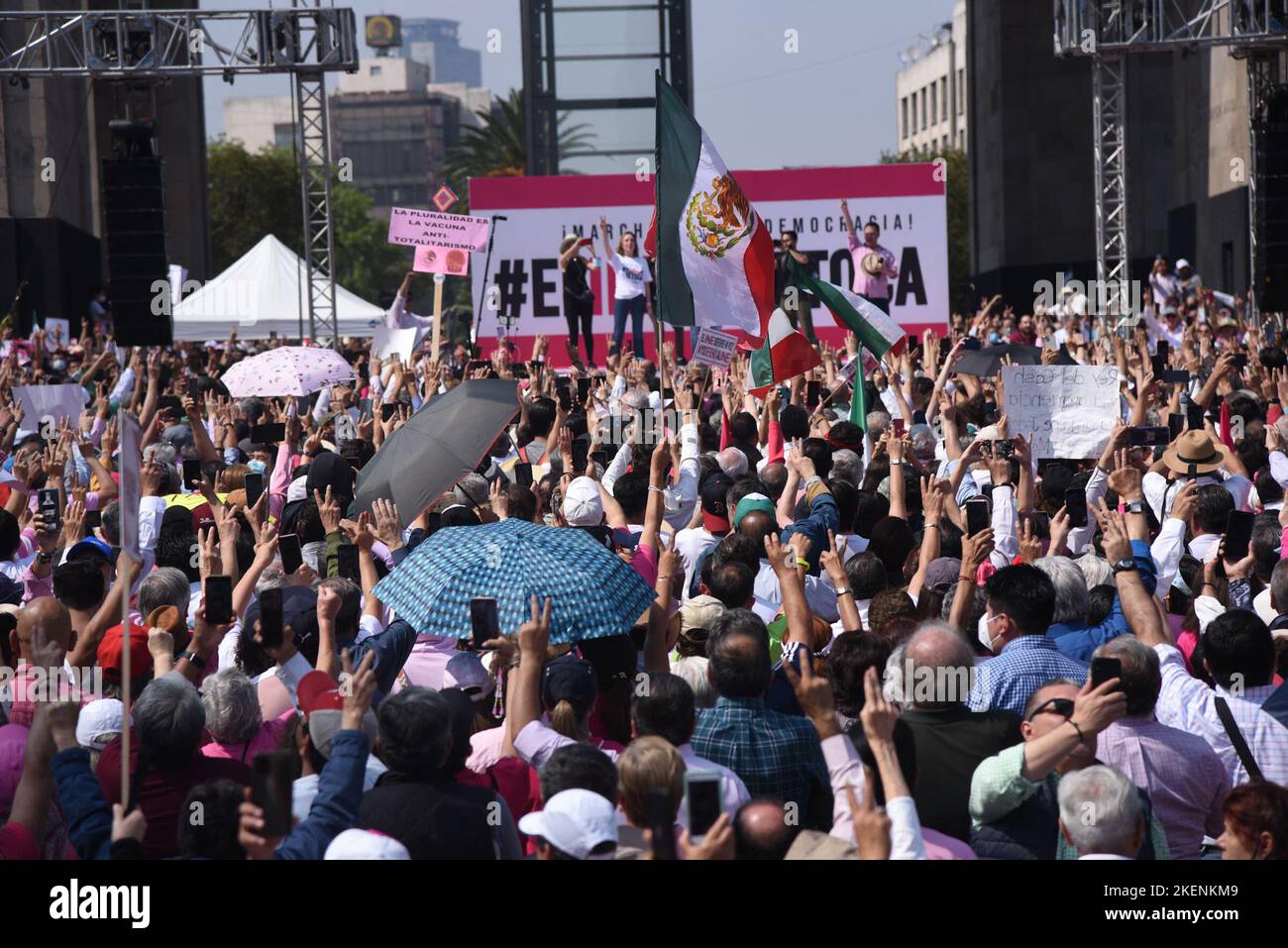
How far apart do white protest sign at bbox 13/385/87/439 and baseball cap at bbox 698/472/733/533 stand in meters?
5.27

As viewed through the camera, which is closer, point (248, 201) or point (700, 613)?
point (700, 613)

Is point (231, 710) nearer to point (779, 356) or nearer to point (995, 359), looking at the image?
point (779, 356)

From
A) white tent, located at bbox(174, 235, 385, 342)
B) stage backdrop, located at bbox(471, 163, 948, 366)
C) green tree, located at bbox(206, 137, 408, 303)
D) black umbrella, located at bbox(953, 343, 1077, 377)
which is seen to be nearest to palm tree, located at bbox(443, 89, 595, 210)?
→ green tree, located at bbox(206, 137, 408, 303)

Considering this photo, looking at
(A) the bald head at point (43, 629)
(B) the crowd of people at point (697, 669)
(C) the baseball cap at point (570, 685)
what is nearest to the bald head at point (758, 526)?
(B) the crowd of people at point (697, 669)

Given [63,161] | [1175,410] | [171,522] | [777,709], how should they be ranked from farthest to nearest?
1. [63,161]
2. [1175,410]
3. [171,522]
4. [777,709]

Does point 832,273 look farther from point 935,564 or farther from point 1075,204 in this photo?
point 1075,204

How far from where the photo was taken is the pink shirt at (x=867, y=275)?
1866 centimetres

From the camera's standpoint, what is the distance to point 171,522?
7484 mm

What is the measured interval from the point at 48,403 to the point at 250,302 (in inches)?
775

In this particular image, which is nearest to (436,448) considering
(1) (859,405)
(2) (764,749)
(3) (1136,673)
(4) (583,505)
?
(4) (583,505)

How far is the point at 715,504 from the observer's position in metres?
7.76

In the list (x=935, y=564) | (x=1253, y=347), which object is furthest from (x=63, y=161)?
(x=935, y=564)

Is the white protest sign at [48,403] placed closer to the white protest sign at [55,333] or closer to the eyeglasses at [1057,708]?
the eyeglasses at [1057,708]
